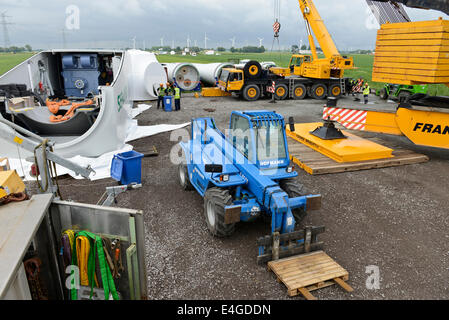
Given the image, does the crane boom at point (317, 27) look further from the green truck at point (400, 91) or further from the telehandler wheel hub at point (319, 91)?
the green truck at point (400, 91)

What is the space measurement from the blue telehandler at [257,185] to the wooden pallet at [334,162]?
308 cm

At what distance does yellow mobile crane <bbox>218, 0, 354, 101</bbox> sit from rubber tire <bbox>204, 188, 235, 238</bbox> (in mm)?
14953

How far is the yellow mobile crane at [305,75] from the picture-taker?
730 inches

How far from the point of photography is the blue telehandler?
15.8 feet

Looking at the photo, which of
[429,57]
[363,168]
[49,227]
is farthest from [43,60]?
[429,57]

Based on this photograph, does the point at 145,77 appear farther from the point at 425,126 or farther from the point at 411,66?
the point at 425,126

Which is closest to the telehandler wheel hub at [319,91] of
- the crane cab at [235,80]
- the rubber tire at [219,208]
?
the crane cab at [235,80]

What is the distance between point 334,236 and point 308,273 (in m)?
1.40

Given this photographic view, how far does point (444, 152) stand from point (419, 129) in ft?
7.09

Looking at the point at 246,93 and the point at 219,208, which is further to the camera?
the point at 246,93

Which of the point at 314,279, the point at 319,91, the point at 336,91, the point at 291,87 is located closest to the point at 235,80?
the point at 291,87

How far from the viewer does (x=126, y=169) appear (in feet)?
24.1

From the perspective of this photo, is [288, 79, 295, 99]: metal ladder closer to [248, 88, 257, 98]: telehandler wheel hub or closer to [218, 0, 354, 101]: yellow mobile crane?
[218, 0, 354, 101]: yellow mobile crane

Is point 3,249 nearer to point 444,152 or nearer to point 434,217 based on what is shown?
→ point 434,217
